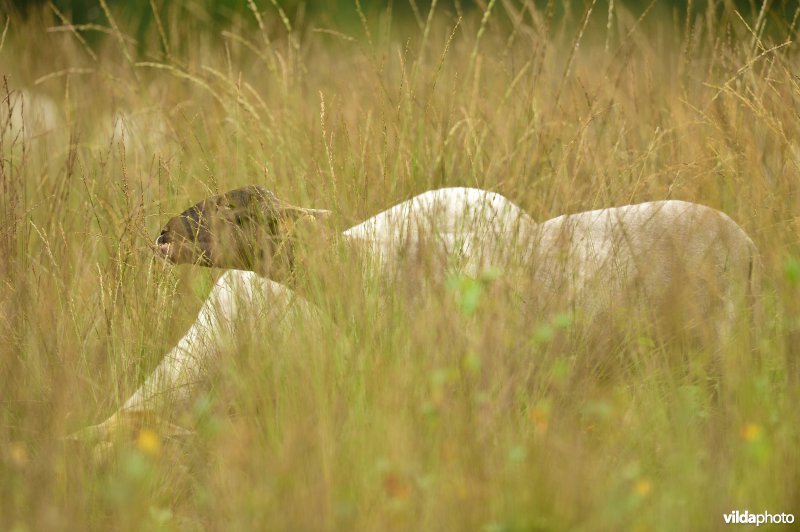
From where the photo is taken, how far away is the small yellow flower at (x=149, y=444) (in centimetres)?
206

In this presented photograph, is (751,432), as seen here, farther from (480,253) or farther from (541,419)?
(480,253)

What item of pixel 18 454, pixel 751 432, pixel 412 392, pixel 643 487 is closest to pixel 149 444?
pixel 18 454

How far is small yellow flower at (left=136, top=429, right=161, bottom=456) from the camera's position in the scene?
206 cm

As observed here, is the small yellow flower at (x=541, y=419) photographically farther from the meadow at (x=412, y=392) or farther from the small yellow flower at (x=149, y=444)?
the small yellow flower at (x=149, y=444)

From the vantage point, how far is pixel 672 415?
2262mm

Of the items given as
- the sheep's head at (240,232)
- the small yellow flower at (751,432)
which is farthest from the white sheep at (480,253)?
the small yellow flower at (751,432)

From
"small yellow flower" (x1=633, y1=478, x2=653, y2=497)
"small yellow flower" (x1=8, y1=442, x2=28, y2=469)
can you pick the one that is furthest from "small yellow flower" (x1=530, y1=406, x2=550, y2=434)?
"small yellow flower" (x1=8, y1=442, x2=28, y2=469)

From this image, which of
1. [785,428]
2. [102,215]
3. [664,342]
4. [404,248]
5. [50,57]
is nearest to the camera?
[785,428]

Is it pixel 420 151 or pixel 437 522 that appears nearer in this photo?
pixel 437 522

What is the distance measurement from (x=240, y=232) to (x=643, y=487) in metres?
1.35

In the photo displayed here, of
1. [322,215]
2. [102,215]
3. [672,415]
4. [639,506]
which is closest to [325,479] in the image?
[639,506]

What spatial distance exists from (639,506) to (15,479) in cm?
127

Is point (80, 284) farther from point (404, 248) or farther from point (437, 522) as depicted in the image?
point (437, 522)

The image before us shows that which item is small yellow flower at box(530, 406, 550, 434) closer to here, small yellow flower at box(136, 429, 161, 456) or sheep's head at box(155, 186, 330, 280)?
small yellow flower at box(136, 429, 161, 456)
